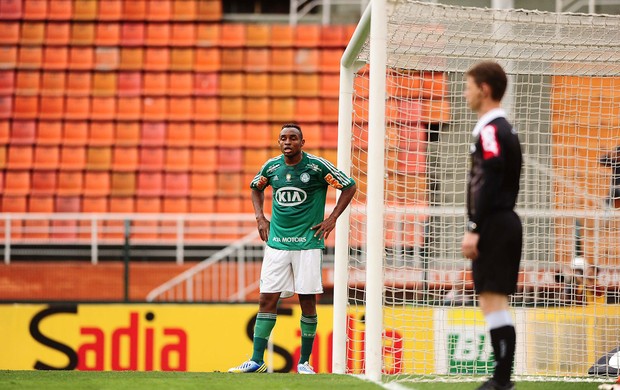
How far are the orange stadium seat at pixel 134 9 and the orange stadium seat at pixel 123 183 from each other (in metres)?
2.58

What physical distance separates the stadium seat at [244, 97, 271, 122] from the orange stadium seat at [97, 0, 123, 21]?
2454 millimetres

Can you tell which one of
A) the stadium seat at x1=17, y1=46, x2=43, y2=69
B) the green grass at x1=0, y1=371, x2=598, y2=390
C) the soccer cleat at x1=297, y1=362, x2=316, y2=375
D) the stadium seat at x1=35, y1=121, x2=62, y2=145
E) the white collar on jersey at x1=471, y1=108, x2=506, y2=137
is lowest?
the soccer cleat at x1=297, y1=362, x2=316, y2=375

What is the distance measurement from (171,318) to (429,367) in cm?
329

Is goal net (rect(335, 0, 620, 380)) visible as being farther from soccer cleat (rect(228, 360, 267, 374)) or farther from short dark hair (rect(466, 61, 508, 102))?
short dark hair (rect(466, 61, 508, 102))

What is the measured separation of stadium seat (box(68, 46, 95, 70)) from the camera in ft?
48.1

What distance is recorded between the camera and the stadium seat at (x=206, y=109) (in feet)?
46.8

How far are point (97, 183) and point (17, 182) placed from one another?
1078 millimetres

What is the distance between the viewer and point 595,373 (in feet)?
22.0

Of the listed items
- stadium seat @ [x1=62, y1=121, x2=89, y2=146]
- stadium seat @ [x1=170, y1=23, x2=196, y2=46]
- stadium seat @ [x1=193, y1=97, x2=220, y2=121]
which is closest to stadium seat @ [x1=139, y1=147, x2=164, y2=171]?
stadium seat @ [x1=193, y1=97, x2=220, y2=121]

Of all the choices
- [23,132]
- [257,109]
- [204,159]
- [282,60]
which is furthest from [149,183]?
[282,60]

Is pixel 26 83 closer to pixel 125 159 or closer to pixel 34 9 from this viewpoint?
pixel 34 9

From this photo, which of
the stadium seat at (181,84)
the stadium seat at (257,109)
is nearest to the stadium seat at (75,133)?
the stadium seat at (181,84)

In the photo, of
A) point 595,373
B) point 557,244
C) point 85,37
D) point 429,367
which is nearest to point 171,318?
point 429,367

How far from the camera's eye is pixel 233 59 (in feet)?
48.4
